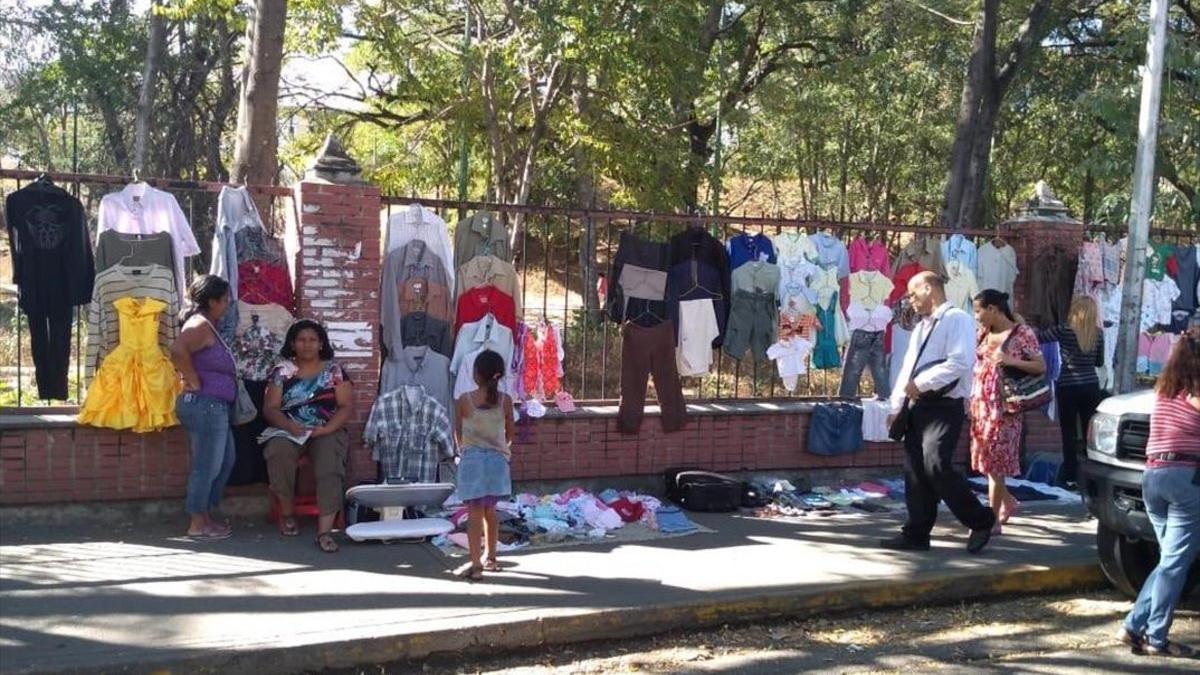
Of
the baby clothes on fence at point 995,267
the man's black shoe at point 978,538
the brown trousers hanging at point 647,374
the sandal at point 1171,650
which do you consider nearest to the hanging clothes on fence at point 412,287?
the brown trousers hanging at point 647,374

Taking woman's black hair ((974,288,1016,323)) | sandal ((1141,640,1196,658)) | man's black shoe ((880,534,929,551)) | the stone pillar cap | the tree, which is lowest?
sandal ((1141,640,1196,658))

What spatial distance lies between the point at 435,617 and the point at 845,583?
8.37 feet

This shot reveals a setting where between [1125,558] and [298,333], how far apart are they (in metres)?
5.49

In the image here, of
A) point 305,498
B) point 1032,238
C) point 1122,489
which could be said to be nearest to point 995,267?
point 1032,238

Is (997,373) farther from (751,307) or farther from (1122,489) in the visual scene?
(751,307)

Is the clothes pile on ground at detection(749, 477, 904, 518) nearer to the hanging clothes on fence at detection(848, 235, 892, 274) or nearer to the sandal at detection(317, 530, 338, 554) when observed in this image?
the hanging clothes on fence at detection(848, 235, 892, 274)

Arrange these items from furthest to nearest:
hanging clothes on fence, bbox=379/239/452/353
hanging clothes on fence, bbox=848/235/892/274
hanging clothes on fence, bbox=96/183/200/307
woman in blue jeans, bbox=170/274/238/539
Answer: hanging clothes on fence, bbox=848/235/892/274, hanging clothes on fence, bbox=379/239/452/353, hanging clothes on fence, bbox=96/183/200/307, woman in blue jeans, bbox=170/274/238/539

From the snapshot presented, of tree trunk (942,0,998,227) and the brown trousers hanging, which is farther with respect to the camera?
tree trunk (942,0,998,227)

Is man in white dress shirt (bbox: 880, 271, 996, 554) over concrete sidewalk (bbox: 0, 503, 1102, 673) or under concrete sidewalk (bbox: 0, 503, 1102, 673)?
over

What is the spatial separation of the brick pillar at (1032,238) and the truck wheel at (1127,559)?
401 centimetres

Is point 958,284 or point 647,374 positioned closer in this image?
point 647,374

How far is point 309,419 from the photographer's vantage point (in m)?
7.41

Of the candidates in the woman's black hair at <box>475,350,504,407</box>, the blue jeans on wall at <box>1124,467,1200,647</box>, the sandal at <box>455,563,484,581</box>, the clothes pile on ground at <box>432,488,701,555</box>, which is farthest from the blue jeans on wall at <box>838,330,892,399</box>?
the sandal at <box>455,563,484,581</box>

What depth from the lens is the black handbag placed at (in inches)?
288
